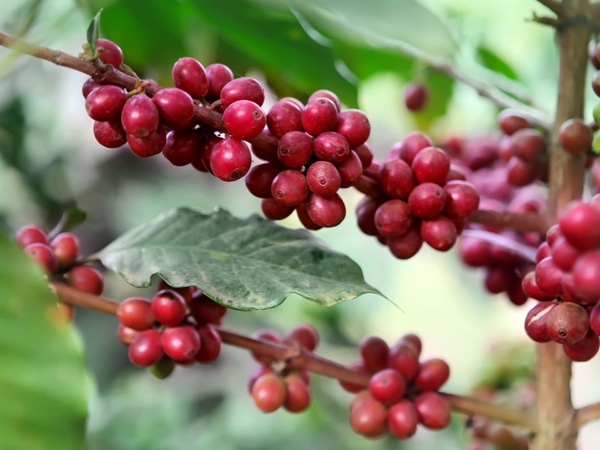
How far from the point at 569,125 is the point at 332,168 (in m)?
0.21

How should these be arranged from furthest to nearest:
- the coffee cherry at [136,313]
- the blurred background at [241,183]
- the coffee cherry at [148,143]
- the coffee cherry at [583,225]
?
the blurred background at [241,183]
the coffee cherry at [136,313]
the coffee cherry at [148,143]
the coffee cherry at [583,225]

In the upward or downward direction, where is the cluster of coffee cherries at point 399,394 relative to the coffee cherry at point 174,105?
downward

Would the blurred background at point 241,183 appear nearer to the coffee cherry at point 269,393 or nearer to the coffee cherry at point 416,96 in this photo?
the coffee cherry at point 416,96

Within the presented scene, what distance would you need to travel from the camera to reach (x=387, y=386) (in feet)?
1.73

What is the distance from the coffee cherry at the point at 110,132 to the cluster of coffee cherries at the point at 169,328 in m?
0.13

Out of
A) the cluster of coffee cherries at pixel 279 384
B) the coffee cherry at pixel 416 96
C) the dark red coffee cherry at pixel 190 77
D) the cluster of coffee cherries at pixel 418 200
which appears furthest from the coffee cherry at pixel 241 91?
the coffee cherry at pixel 416 96

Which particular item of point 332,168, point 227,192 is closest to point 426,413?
point 332,168

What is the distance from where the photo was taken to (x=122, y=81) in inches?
16.0

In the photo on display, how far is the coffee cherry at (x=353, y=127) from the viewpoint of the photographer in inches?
17.7

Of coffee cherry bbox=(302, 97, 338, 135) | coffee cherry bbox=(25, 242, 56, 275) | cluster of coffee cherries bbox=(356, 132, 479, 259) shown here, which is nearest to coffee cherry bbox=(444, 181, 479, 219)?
cluster of coffee cherries bbox=(356, 132, 479, 259)

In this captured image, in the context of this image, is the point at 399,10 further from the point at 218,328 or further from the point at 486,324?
the point at 486,324

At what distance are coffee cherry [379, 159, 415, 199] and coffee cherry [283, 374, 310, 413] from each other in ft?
0.58

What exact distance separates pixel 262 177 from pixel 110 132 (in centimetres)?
11

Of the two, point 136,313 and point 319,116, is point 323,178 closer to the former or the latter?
point 319,116
